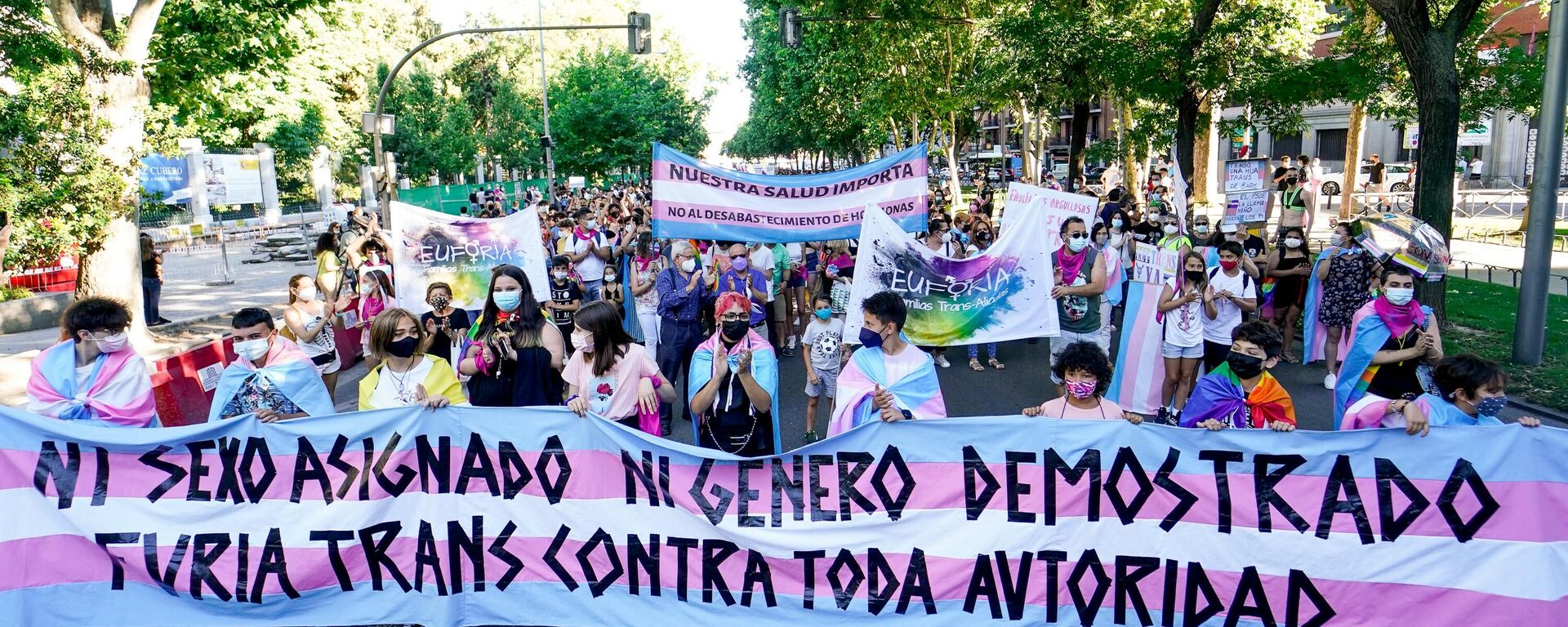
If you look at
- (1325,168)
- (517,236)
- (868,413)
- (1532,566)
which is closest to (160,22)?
(517,236)

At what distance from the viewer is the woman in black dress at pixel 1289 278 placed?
10.3 m

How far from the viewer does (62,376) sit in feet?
17.2

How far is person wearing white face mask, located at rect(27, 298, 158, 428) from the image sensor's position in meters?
5.21

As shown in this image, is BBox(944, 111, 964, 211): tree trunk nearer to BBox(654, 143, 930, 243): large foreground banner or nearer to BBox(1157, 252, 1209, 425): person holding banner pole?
BBox(654, 143, 930, 243): large foreground banner

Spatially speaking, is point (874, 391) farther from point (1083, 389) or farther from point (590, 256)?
point (590, 256)

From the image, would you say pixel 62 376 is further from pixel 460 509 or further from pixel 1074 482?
pixel 1074 482

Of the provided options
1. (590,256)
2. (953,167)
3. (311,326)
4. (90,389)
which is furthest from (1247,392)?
(953,167)

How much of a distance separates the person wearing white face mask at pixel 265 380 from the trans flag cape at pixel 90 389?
1.23 feet

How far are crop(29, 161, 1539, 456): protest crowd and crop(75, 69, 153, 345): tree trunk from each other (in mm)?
4704

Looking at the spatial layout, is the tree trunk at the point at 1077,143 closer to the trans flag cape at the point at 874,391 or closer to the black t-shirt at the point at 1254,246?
the black t-shirt at the point at 1254,246

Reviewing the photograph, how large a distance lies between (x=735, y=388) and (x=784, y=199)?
Answer: 3.35 metres

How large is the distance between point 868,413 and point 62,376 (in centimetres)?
389

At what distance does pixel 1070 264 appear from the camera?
910 cm

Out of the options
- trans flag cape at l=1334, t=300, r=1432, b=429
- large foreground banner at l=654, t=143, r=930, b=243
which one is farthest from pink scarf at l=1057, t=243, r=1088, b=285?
trans flag cape at l=1334, t=300, r=1432, b=429
